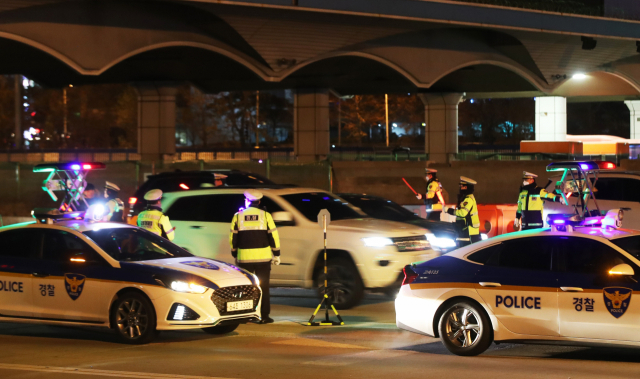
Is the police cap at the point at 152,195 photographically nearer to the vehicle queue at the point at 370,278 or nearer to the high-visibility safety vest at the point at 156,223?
the vehicle queue at the point at 370,278

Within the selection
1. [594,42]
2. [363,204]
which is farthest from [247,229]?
[594,42]

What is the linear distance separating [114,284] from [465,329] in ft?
13.7

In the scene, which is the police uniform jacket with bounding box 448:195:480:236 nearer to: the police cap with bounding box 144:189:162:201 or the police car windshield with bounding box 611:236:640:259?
the police cap with bounding box 144:189:162:201

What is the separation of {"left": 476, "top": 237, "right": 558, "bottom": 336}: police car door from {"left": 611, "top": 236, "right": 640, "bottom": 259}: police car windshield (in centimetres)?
68

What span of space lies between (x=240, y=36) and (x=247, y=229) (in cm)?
2373

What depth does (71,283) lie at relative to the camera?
10344mm

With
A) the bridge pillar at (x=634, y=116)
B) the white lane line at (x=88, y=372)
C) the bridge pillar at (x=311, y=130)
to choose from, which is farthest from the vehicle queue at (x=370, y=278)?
the bridge pillar at (x=634, y=116)

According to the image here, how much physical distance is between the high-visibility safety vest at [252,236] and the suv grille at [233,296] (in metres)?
0.74

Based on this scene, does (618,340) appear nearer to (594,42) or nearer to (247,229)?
(247,229)

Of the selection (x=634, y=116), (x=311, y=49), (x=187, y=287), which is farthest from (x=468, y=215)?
(x=634, y=116)

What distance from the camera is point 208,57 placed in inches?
1512

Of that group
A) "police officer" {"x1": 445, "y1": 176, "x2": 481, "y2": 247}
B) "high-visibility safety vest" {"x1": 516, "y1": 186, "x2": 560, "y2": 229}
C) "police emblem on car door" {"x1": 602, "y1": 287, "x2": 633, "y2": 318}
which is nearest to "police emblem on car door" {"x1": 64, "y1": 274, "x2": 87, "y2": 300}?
"police emblem on car door" {"x1": 602, "y1": 287, "x2": 633, "y2": 318}

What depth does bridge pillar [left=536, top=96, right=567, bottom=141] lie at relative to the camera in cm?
5731

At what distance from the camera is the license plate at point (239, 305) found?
33.3 feet
